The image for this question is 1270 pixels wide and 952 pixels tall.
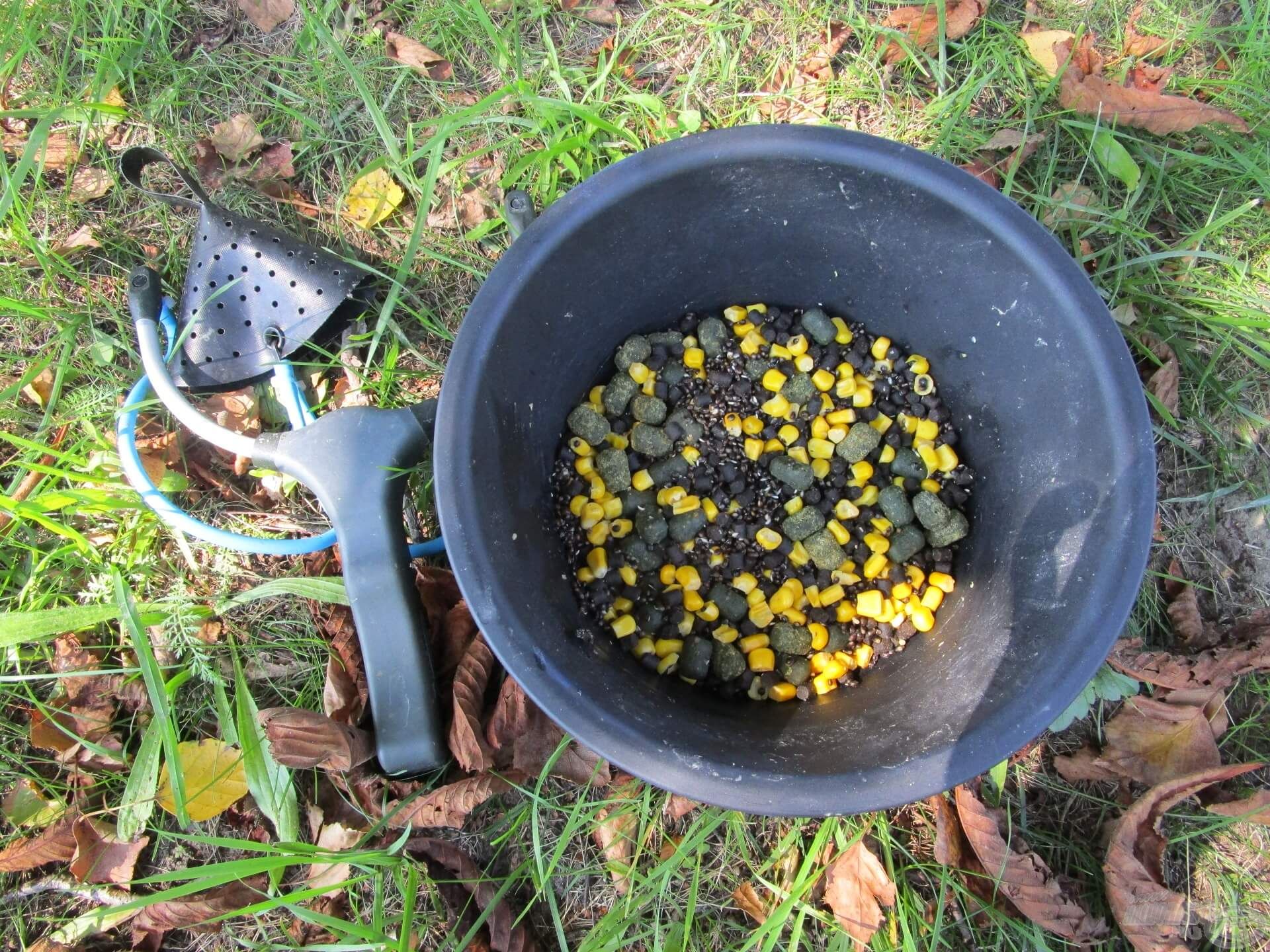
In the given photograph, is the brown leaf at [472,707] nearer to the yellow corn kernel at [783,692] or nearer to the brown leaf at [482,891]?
the brown leaf at [482,891]

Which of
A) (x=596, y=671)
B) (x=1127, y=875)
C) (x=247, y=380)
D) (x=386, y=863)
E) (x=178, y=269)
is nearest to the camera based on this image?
(x=596, y=671)

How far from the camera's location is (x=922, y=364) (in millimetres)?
2186

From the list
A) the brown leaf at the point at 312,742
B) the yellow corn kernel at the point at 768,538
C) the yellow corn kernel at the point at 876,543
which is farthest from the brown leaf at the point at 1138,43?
the brown leaf at the point at 312,742

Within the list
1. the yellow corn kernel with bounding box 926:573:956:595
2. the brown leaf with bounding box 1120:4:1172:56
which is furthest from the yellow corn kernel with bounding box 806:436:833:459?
the brown leaf with bounding box 1120:4:1172:56

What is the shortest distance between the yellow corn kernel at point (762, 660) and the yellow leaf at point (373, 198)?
5.41 ft

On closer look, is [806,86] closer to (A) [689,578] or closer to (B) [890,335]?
(B) [890,335]

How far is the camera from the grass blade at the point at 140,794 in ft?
7.05

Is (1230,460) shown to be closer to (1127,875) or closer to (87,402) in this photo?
(1127,875)

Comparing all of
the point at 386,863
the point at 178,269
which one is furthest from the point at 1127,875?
the point at 178,269

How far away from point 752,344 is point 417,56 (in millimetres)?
1388

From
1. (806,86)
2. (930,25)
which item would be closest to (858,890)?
(806,86)

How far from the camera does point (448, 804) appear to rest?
6.66 feet

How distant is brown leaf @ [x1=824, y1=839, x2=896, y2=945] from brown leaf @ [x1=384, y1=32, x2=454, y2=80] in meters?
2.49

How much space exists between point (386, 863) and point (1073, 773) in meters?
1.76
